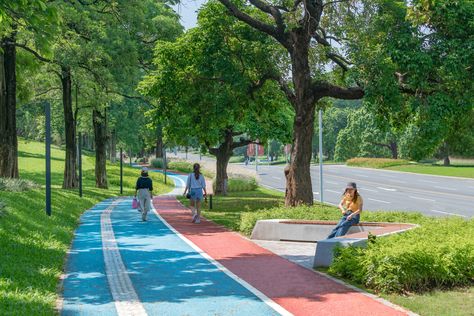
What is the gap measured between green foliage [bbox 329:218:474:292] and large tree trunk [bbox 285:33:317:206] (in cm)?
914

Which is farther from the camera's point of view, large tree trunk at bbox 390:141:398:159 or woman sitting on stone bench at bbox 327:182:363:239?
large tree trunk at bbox 390:141:398:159

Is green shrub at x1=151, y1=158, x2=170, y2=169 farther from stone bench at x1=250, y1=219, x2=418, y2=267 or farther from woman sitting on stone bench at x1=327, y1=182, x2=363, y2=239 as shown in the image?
woman sitting on stone bench at x1=327, y1=182, x2=363, y2=239

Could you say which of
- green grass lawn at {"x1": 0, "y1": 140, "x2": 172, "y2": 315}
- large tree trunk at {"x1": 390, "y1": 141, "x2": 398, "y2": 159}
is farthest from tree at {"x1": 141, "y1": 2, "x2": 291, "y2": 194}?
large tree trunk at {"x1": 390, "y1": 141, "x2": 398, "y2": 159}

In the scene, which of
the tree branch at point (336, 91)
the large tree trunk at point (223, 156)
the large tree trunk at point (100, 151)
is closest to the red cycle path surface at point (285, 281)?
the tree branch at point (336, 91)

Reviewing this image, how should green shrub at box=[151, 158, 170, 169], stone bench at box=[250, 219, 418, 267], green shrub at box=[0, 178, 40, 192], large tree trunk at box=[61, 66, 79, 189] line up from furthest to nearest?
green shrub at box=[151, 158, 170, 169], large tree trunk at box=[61, 66, 79, 189], green shrub at box=[0, 178, 40, 192], stone bench at box=[250, 219, 418, 267]

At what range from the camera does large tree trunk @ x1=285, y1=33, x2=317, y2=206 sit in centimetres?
1911

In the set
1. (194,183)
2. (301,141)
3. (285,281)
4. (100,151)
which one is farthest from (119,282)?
(100,151)

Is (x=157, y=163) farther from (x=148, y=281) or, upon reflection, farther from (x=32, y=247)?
(x=148, y=281)

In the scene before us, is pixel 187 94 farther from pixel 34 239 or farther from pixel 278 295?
pixel 278 295

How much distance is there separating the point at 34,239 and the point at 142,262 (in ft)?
10.1

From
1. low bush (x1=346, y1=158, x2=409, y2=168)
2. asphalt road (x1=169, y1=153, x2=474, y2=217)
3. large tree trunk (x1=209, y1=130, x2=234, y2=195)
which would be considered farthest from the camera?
low bush (x1=346, y1=158, x2=409, y2=168)

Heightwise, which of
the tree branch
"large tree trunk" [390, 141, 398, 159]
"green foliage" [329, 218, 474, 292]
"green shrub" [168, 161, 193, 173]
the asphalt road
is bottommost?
the asphalt road

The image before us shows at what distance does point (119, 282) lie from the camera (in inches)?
372

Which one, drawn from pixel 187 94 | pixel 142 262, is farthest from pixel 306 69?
pixel 142 262
